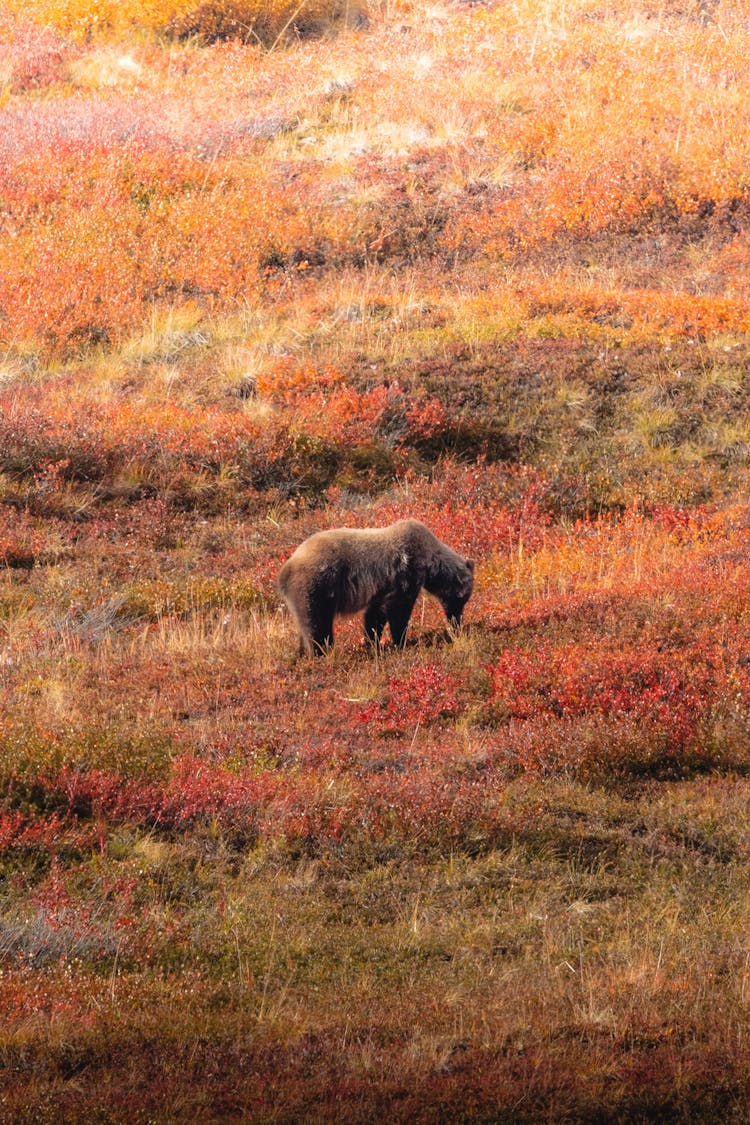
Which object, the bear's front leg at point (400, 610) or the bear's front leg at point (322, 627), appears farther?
the bear's front leg at point (400, 610)

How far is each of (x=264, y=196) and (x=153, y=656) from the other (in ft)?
57.2

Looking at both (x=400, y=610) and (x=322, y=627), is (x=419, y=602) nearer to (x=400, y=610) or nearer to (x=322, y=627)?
(x=400, y=610)

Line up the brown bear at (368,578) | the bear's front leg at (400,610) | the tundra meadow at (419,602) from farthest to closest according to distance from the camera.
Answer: the bear's front leg at (400,610) → the brown bear at (368,578) → the tundra meadow at (419,602)

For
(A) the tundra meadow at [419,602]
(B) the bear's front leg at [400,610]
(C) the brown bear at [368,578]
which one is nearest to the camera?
(A) the tundra meadow at [419,602]

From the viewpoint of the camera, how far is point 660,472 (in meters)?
17.1

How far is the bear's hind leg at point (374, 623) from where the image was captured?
11.4 m

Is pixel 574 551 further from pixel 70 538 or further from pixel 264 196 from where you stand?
pixel 264 196

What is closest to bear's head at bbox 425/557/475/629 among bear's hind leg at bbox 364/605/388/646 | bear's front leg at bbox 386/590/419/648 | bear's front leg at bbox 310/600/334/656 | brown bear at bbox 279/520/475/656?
brown bear at bbox 279/520/475/656

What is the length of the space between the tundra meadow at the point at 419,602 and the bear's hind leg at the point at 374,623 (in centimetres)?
41

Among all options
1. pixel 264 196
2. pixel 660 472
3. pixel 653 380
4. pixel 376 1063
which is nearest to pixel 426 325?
pixel 653 380

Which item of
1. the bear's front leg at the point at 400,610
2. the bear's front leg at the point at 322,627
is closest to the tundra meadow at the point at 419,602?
the bear's front leg at the point at 400,610

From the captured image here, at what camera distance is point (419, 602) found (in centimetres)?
1302

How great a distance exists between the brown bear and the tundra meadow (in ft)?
1.54

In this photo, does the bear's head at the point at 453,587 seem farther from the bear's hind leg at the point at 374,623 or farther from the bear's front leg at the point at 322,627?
the bear's front leg at the point at 322,627
